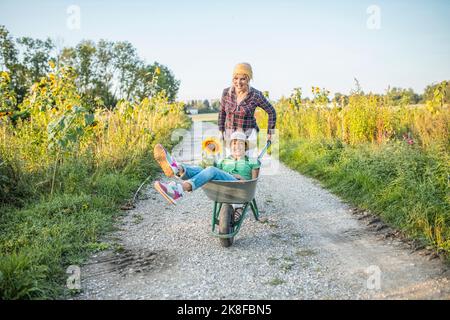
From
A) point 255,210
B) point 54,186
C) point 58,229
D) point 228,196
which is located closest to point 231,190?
point 228,196

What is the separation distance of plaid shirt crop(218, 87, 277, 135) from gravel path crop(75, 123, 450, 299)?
1.24 m

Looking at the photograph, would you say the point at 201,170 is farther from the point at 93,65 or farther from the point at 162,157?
the point at 93,65

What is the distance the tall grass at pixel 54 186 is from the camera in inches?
119

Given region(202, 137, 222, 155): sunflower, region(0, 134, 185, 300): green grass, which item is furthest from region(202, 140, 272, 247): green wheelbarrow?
region(0, 134, 185, 300): green grass

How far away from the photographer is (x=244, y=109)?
472 centimetres

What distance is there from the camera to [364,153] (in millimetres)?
6414

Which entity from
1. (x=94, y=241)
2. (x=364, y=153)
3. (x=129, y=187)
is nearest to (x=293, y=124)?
(x=364, y=153)

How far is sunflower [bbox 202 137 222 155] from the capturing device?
4309mm

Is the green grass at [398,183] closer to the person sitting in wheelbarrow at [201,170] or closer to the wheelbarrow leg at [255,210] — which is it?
the wheelbarrow leg at [255,210]

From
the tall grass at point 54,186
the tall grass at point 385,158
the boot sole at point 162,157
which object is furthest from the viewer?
the tall grass at point 385,158

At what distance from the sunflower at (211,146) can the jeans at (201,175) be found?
539mm

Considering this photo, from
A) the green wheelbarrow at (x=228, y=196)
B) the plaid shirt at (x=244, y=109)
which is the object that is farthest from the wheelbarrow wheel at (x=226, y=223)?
the plaid shirt at (x=244, y=109)

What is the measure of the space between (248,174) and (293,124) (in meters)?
7.51
